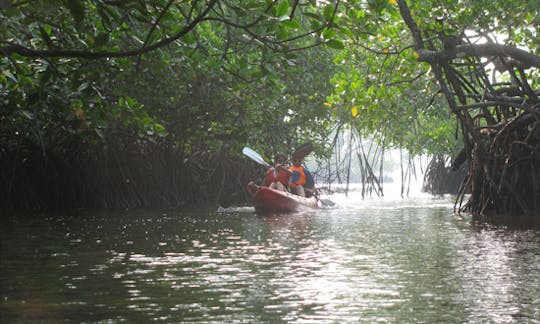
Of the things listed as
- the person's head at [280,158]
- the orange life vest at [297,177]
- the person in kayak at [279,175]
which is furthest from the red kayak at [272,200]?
the orange life vest at [297,177]

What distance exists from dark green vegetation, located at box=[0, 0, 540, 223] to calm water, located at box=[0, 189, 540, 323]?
1.21 metres

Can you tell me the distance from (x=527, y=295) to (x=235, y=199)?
14388 millimetres

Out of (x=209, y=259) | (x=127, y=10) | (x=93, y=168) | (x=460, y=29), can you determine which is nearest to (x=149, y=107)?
(x=93, y=168)

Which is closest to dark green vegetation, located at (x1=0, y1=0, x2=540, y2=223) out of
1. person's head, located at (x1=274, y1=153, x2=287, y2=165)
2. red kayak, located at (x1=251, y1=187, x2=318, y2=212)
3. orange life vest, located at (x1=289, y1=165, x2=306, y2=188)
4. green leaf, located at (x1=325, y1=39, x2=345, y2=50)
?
green leaf, located at (x1=325, y1=39, x2=345, y2=50)

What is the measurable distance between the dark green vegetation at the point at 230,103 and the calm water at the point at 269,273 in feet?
3.97

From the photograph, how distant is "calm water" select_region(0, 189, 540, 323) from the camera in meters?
5.01

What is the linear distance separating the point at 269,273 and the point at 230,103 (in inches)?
393

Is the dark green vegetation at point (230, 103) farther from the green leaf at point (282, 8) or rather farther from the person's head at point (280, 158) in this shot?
the person's head at point (280, 158)

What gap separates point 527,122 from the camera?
39.5 feet

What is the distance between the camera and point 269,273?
22.2ft

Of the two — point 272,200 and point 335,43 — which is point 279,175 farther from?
point 335,43

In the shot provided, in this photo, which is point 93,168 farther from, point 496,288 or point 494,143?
point 496,288

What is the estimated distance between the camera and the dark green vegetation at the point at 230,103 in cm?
763

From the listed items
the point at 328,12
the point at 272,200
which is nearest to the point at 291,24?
the point at 328,12
